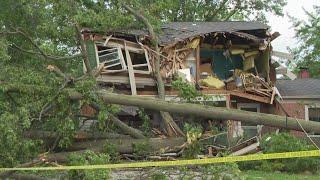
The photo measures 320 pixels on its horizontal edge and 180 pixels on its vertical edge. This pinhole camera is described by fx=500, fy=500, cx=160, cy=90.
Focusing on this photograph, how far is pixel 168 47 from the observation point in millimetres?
16953

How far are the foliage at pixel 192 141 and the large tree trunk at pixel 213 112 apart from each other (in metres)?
1.16

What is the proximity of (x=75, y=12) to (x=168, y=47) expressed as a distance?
7002 mm

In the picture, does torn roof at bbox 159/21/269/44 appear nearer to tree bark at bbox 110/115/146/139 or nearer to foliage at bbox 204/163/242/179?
tree bark at bbox 110/115/146/139

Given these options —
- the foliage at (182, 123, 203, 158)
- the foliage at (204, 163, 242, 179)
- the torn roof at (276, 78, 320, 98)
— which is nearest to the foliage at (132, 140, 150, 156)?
the foliage at (182, 123, 203, 158)

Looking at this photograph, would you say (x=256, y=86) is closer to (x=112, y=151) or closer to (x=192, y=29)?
(x=192, y=29)

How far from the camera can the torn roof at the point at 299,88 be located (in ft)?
71.5

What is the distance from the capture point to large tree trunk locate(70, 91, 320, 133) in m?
7.06

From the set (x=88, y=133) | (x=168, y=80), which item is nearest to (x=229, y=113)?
(x=88, y=133)

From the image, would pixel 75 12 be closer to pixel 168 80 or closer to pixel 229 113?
pixel 229 113

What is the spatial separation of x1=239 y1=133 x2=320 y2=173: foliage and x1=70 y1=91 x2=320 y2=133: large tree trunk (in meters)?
5.56

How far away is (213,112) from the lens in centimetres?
759

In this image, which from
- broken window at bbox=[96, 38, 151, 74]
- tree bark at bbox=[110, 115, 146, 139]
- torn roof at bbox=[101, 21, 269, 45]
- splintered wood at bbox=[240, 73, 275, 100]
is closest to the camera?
tree bark at bbox=[110, 115, 146, 139]

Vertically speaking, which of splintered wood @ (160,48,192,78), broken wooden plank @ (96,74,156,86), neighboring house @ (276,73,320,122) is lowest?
neighboring house @ (276,73,320,122)

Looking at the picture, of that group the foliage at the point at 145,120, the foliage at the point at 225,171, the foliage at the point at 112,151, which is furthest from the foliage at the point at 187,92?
the foliage at the point at 225,171
